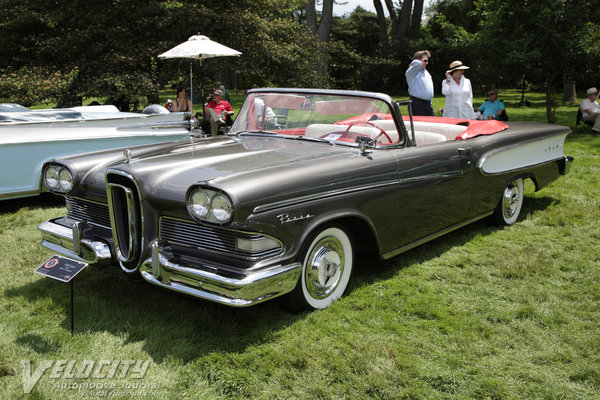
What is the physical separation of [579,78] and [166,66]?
9885 millimetres

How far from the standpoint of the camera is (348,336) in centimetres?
311

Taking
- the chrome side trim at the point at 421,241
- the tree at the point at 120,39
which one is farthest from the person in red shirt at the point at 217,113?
the chrome side trim at the point at 421,241

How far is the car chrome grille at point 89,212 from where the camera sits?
3605 mm

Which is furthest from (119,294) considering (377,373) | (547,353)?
(547,353)

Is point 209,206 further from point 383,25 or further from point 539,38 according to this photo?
point 383,25

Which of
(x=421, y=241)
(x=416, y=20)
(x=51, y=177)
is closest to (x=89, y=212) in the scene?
(x=51, y=177)

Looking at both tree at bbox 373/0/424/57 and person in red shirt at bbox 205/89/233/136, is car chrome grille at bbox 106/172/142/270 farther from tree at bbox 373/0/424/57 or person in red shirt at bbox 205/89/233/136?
tree at bbox 373/0/424/57

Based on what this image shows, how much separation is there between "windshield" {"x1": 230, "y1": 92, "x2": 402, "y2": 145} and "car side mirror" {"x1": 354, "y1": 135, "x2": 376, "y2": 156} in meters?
0.13

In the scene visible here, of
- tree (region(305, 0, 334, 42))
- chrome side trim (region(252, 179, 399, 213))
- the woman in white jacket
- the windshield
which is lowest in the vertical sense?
chrome side trim (region(252, 179, 399, 213))

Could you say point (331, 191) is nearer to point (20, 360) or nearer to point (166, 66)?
point (20, 360)

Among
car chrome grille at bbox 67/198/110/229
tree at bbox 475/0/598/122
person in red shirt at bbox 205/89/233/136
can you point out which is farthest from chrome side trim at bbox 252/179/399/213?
tree at bbox 475/0/598/122

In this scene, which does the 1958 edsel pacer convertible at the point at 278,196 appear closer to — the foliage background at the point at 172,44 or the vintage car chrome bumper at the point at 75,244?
the vintage car chrome bumper at the point at 75,244

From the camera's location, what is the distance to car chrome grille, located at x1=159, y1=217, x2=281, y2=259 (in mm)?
2955

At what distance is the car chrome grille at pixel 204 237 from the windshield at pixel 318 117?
4.45 ft
